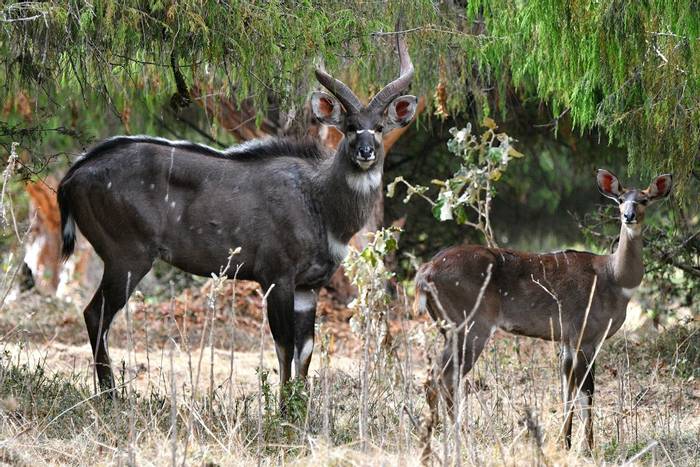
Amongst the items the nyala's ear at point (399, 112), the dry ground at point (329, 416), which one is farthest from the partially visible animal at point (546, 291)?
the nyala's ear at point (399, 112)

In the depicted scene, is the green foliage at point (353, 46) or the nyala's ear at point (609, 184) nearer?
the green foliage at point (353, 46)

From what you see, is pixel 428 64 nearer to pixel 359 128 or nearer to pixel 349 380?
pixel 359 128

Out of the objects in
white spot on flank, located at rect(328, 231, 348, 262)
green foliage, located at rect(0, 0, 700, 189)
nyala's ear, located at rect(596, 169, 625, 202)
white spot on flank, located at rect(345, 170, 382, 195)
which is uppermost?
green foliage, located at rect(0, 0, 700, 189)

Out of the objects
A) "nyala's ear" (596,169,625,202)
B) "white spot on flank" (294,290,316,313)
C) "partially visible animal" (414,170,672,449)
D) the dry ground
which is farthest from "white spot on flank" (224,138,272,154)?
"nyala's ear" (596,169,625,202)

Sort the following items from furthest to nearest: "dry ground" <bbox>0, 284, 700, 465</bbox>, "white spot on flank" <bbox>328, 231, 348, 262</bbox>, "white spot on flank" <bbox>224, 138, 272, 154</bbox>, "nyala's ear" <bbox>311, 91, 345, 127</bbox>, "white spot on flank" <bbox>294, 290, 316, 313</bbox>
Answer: "white spot on flank" <bbox>224, 138, 272, 154</bbox> < "white spot on flank" <bbox>294, 290, 316, 313</bbox> < "white spot on flank" <bbox>328, 231, 348, 262</bbox> < "nyala's ear" <bbox>311, 91, 345, 127</bbox> < "dry ground" <bbox>0, 284, 700, 465</bbox>

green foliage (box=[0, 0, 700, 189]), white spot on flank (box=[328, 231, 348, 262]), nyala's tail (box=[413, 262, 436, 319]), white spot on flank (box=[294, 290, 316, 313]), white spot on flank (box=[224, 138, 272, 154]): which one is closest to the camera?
green foliage (box=[0, 0, 700, 189])

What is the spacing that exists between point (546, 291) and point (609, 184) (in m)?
0.99

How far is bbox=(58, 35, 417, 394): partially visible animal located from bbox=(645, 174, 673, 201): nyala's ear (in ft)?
5.60

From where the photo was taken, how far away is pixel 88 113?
43.3ft

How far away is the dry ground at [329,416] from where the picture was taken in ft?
15.1

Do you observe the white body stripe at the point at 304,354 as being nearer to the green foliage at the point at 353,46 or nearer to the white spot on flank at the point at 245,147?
the white spot on flank at the point at 245,147

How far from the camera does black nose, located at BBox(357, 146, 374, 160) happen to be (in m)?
7.12

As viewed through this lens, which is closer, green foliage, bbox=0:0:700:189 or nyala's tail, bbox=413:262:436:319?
green foliage, bbox=0:0:700:189

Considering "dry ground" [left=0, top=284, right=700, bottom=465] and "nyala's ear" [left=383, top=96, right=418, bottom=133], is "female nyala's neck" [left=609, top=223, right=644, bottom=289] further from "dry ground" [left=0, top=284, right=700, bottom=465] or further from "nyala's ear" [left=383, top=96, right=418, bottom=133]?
"nyala's ear" [left=383, top=96, right=418, bottom=133]
